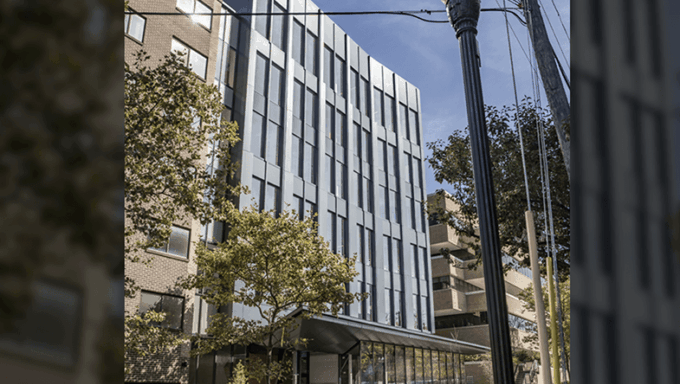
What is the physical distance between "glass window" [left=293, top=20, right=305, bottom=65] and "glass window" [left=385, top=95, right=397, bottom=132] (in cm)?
1167

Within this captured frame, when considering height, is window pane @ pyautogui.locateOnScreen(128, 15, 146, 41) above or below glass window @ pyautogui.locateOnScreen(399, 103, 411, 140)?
below

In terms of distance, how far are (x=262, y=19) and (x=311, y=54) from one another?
18.5 ft

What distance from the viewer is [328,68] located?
40.2 metres

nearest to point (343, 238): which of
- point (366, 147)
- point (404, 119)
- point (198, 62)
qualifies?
point (366, 147)

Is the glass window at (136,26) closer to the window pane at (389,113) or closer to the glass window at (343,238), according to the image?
the glass window at (343,238)

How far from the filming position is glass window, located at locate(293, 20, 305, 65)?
121ft

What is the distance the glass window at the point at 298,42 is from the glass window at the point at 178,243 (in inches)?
682

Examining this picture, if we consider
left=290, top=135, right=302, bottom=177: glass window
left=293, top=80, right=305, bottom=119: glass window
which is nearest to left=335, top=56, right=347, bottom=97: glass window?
left=293, top=80, right=305, bottom=119: glass window

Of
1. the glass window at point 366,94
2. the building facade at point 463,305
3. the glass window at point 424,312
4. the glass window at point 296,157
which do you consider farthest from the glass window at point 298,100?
the glass window at point 424,312

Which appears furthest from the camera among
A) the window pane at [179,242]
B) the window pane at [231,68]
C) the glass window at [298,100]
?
the glass window at [298,100]

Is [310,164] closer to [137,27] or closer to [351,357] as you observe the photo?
[351,357]

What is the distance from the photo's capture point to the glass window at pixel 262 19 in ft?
110

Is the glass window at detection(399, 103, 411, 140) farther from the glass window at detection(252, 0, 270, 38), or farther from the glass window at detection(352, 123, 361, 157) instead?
the glass window at detection(252, 0, 270, 38)

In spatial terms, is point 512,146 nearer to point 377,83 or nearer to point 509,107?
point 509,107
